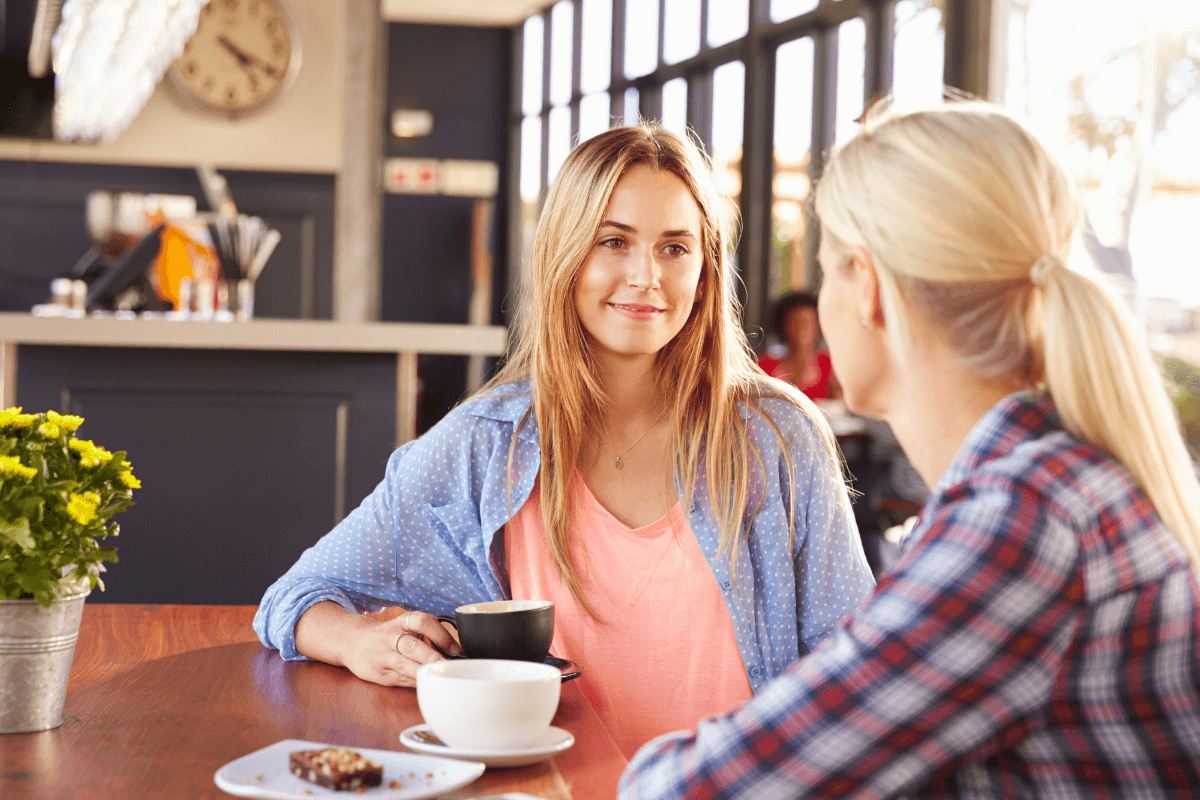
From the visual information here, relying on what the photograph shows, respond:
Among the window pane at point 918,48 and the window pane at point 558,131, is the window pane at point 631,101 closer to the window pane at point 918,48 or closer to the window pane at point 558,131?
the window pane at point 558,131

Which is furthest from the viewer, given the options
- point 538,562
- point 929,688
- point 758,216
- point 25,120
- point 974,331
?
point 758,216

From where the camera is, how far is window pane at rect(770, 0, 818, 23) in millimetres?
5953

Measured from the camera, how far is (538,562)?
4.84ft

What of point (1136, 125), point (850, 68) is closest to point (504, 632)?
point (1136, 125)

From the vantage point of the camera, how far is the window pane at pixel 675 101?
7.32m

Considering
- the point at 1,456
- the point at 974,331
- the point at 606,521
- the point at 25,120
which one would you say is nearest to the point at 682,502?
the point at 606,521

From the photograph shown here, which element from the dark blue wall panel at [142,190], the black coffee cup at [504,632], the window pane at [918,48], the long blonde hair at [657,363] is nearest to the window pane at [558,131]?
the dark blue wall panel at [142,190]

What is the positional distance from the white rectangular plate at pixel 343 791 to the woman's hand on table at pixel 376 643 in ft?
0.81

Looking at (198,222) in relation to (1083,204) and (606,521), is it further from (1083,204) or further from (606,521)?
(1083,204)

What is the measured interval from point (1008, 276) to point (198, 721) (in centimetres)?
73

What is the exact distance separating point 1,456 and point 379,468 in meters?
2.00

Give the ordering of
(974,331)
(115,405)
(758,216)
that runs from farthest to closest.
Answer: (758,216) < (115,405) < (974,331)

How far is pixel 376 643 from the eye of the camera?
1158 mm

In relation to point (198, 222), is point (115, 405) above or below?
below
